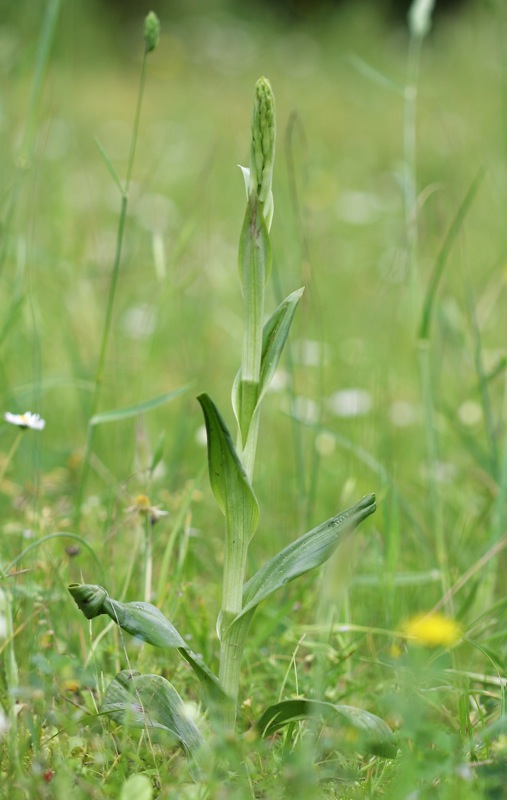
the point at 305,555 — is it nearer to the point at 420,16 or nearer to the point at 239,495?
the point at 239,495

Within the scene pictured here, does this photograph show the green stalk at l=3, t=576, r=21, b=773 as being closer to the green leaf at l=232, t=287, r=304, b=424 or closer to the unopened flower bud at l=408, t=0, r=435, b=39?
the green leaf at l=232, t=287, r=304, b=424

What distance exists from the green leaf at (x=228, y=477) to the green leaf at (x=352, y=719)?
148 mm

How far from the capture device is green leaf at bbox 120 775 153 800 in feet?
2.25

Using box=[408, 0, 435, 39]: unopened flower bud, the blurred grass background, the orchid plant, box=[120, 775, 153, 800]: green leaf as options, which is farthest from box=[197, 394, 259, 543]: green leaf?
box=[408, 0, 435, 39]: unopened flower bud

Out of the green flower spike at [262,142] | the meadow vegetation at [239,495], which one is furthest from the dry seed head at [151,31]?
the green flower spike at [262,142]

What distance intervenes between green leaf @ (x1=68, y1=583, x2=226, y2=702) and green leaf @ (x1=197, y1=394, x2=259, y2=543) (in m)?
0.10

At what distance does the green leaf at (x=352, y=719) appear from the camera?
0.73 m

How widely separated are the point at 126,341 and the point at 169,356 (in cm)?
11

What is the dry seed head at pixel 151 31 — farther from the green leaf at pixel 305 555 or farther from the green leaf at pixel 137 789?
the green leaf at pixel 137 789

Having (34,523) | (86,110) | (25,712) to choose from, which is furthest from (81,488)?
(86,110)

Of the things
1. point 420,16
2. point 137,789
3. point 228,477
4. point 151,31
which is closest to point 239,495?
point 228,477

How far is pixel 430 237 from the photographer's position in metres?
3.03

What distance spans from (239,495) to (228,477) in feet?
0.07

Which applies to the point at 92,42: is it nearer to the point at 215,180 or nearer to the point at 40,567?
the point at 215,180
